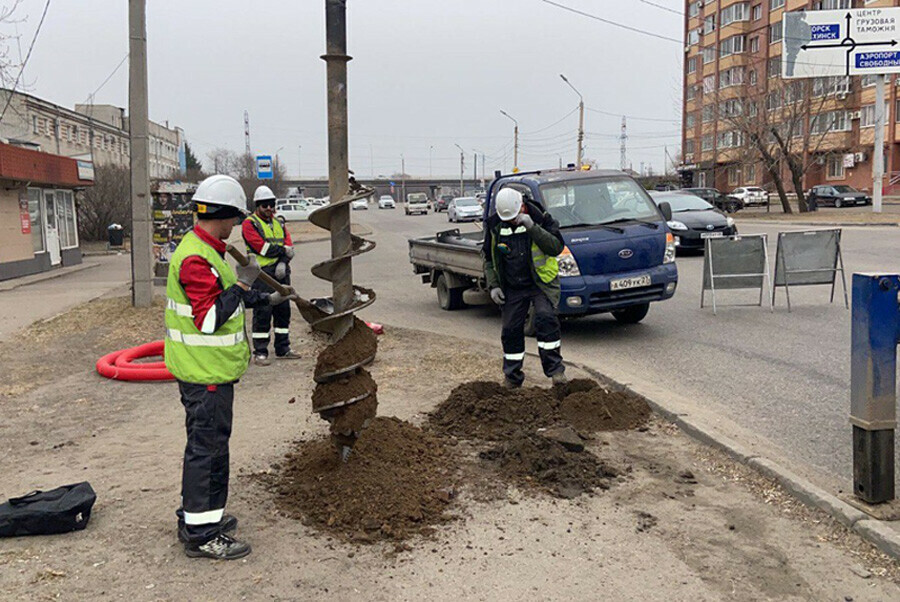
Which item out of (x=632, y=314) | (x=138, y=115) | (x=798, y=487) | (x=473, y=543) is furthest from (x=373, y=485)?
(x=138, y=115)

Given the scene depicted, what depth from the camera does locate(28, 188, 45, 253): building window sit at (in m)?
23.7

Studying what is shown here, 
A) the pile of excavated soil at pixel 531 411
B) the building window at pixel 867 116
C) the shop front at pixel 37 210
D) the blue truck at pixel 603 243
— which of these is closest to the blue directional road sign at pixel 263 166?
the shop front at pixel 37 210

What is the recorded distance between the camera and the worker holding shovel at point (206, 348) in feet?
13.7

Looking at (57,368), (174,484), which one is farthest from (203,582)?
(57,368)

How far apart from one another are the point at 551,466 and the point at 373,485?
4.00ft

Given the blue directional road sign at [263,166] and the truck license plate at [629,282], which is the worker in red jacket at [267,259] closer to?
the truck license plate at [629,282]

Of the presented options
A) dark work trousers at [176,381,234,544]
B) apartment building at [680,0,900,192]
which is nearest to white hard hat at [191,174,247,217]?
dark work trousers at [176,381,234,544]

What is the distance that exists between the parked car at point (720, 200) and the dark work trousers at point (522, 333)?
3855 centimetres

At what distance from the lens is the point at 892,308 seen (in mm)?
4559

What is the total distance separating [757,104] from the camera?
44.2 meters

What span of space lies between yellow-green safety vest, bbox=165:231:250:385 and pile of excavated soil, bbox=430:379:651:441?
2474mm

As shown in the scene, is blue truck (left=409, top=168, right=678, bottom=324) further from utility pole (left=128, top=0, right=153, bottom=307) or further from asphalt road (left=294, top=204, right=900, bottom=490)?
utility pole (left=128, top=0, right=153, bottom=307)

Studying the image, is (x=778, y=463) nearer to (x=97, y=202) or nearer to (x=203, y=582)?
(x=203, y=582)

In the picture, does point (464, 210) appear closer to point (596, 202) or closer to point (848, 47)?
point (848, 47)
